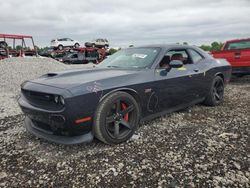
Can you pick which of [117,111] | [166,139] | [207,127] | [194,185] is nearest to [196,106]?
[207,127]

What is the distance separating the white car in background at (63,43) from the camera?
2692 centimetres

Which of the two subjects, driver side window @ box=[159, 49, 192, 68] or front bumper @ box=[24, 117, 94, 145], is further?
driver side window @ box=[159, 49, 192, 68]

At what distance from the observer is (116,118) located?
3348mm

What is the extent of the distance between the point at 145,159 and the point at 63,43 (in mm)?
26277

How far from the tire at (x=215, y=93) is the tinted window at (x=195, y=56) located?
656 millimetres

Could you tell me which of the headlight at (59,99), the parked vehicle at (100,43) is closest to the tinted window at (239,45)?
the headlight at (59,99)

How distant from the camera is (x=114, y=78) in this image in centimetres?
334

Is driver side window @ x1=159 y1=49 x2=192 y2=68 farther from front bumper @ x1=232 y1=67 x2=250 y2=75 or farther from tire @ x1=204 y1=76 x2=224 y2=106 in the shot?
front bumper @ x1=232 y1=67 x2=250 y2=75

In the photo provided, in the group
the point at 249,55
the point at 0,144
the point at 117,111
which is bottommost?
the point at 0,144

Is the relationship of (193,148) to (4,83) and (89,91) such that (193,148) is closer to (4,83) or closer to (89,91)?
(89,91)

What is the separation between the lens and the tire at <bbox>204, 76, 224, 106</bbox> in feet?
17.3

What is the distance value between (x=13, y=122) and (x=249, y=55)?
7.31 metres

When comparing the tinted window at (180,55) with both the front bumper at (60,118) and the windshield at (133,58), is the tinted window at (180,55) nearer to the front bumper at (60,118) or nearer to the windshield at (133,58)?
the windshield at (133,58)

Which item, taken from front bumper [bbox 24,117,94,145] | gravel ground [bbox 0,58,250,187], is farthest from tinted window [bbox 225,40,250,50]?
front bumper [bbox 24,117,94,145]
